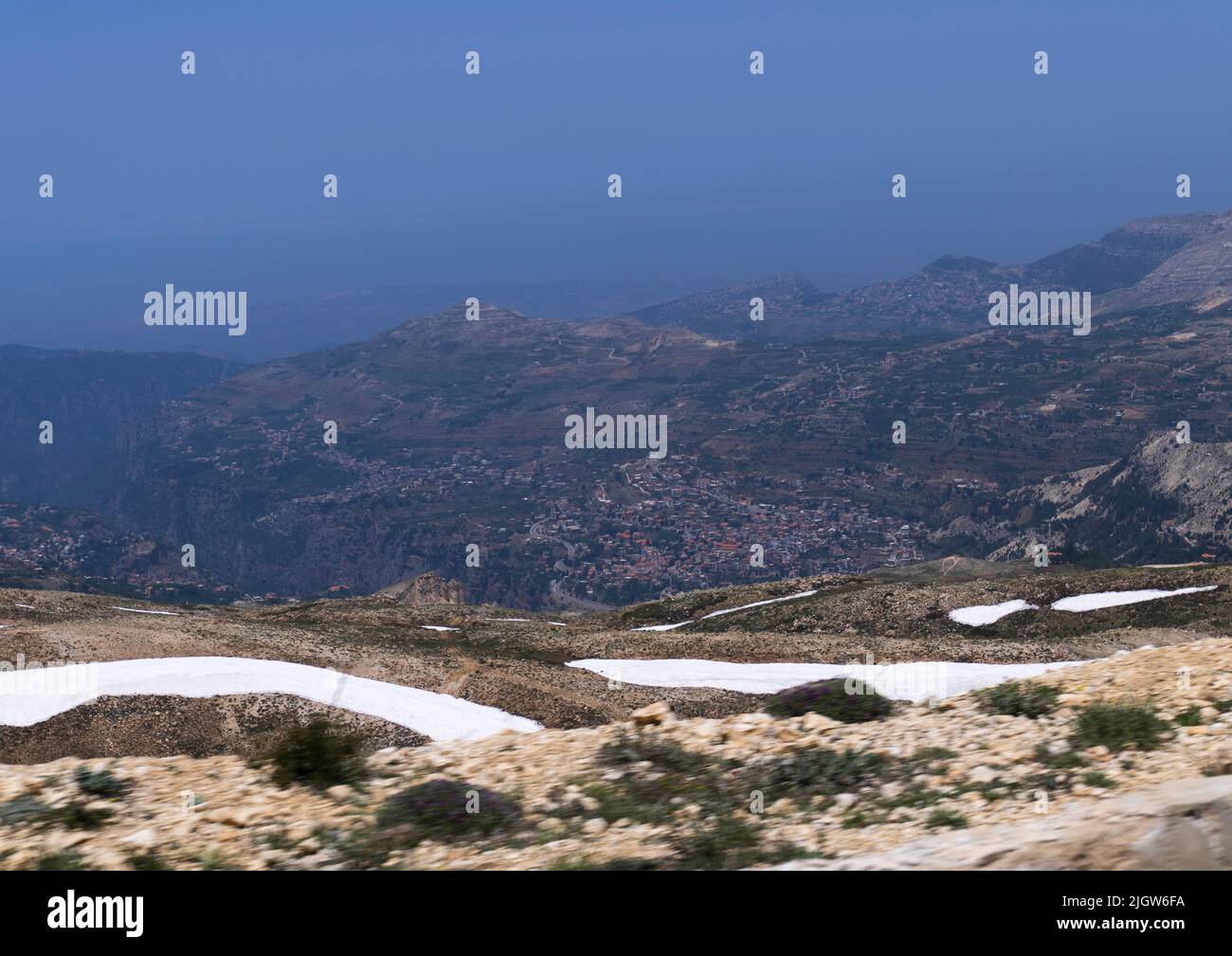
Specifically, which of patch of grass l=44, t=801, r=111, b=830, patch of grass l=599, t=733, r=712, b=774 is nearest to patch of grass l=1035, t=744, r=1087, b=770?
patch of grass l=599, t=733, r=712, b=774

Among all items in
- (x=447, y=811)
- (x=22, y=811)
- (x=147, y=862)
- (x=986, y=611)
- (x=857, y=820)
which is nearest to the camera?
(x=147, y=862)

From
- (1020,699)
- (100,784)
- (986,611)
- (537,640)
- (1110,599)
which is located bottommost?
(537,640)

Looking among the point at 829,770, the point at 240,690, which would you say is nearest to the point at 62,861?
the point at 829,770

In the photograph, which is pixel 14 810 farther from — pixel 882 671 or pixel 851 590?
pixel 851 590

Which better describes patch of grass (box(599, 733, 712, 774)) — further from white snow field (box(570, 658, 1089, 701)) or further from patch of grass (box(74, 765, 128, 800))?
white snow field (box(570, 658, 1089, 701))

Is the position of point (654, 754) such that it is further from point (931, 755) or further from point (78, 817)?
point (78, 817)

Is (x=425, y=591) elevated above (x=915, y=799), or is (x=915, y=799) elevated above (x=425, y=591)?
(x=915, y=799)
